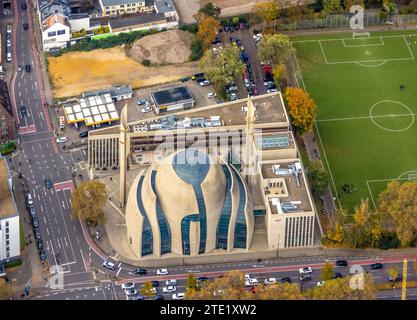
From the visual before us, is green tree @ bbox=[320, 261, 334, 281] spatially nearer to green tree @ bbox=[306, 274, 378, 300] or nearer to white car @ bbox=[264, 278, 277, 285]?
green tree @ bbox=[306, 274, 378, 300]

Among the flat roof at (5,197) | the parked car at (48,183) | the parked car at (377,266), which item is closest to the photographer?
the flat roof at (5,197)

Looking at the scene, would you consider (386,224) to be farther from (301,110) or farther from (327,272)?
(301,110)

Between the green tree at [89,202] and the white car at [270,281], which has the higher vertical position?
the green tree at [89,202]

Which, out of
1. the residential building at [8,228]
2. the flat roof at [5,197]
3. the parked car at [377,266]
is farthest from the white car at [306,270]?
the flat roof at [5,197]

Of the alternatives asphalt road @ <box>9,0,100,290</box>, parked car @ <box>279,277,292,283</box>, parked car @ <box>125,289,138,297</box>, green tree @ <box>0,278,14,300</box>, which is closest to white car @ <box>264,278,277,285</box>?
parked car @ <box>279,277,292,283</box>

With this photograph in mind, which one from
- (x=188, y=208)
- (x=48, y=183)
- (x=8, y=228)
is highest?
(x=48, y=183)

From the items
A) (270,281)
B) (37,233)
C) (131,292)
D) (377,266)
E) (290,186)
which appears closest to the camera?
(131,292)

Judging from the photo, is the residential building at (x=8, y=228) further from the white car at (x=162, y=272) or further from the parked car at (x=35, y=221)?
the white car at (x=162, y=272)

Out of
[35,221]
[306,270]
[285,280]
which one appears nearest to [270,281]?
[285,280]
